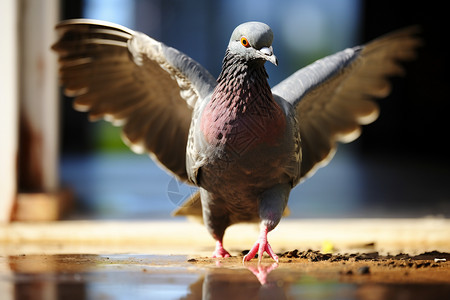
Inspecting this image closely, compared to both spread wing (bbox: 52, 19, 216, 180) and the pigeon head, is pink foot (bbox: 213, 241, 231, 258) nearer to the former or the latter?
spread wing (bbox: 52, 19, 216, 180)

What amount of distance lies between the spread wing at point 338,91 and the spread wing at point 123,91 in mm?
603

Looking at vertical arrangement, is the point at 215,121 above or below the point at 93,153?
above

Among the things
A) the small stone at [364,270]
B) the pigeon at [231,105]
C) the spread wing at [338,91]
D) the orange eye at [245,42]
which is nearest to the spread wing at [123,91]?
the pigeon at [231,105]

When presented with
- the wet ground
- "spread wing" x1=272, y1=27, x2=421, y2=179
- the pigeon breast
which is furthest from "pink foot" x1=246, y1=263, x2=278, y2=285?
"spread wing" x1=272, y1=27, x2=421, y2=179

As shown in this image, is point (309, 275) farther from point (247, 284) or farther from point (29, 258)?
point (29, 258)

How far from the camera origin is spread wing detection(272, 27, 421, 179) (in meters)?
3.40

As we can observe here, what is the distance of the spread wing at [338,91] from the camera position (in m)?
3.40

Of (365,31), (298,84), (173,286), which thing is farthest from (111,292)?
(365,31)

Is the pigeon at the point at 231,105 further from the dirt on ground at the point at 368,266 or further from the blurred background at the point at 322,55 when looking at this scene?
the blurred background at the point at 322,55

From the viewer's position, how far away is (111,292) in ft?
8.18

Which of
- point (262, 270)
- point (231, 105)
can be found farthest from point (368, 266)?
point (231, 105)

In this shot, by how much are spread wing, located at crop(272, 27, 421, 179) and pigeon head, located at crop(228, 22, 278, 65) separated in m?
0.49

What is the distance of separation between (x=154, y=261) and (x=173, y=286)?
0.69 meters

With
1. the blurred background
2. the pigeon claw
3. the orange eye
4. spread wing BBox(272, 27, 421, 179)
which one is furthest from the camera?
the blurred background
